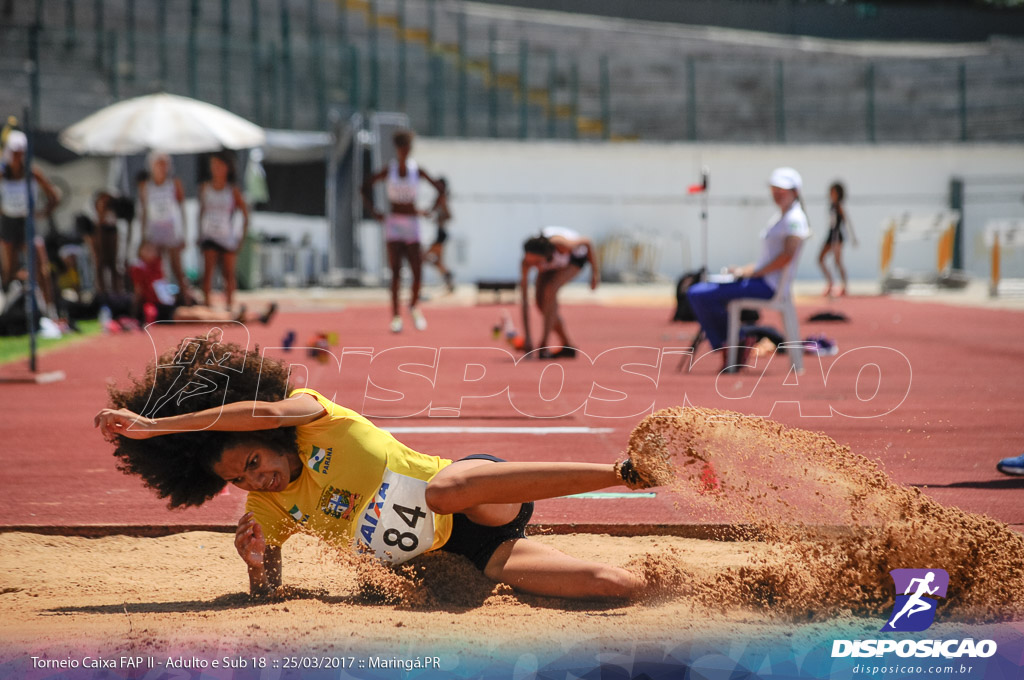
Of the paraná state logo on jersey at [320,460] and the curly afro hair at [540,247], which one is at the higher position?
the curly afro hair at [540,247]

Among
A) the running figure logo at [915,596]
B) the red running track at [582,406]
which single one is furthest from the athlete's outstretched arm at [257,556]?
the running figure logo at [915,596]

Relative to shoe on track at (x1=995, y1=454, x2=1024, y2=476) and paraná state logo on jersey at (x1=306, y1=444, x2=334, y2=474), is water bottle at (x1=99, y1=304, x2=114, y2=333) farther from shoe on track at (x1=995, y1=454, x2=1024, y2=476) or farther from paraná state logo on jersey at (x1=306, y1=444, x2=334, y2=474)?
shoe on track at (x1=995, y1=454, x2=1024, y2=476)

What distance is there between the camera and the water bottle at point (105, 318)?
47.7 ft

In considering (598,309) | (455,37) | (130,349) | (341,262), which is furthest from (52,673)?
(455,37)

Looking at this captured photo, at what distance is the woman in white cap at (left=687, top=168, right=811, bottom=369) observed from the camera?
385 inches

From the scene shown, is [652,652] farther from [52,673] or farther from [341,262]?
[341,262]

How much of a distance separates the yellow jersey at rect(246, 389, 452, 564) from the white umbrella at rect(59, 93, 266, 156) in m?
13.5

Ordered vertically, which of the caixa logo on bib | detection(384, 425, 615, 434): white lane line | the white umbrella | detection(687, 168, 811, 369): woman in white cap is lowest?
the caixa logo on bib

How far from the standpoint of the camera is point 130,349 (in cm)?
1220

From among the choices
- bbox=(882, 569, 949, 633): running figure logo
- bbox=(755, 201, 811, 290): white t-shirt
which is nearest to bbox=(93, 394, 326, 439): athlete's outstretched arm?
bbox=(882, 569, 949, 633): running figure logo

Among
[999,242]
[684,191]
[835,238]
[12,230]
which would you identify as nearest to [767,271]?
[12,230]

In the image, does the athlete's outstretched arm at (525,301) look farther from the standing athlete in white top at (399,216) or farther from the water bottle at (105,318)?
the water bottle at (105,318)

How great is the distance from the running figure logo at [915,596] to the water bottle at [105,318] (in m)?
12.4

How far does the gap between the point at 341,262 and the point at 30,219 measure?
49.0ft
